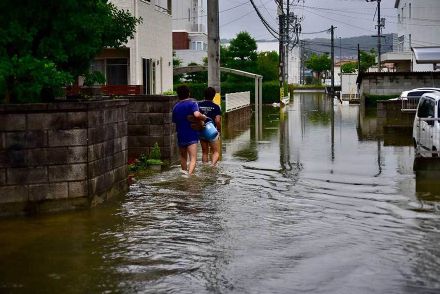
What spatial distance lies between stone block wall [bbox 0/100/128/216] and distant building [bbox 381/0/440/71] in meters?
43.6

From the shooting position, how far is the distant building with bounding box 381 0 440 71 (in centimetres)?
5206

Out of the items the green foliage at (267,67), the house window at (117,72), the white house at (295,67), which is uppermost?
the white house at (295,67)

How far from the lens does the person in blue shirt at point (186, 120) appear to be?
11.9 metres

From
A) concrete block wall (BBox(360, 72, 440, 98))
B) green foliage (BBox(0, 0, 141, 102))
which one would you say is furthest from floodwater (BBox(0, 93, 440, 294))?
concrete block wall (BBox(360, 72, 440, 98))

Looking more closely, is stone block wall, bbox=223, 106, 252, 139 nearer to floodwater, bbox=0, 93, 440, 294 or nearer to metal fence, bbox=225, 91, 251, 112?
metal fence, bbox=225, 91, 251, 112

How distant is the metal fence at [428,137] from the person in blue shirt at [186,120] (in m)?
4.94

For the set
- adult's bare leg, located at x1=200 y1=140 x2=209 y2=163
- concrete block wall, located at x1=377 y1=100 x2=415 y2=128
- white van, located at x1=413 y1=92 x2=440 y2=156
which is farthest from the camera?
concrete block wall, located at x1=377 y1=100 x2=415 y2=128

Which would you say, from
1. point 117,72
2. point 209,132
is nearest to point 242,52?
point 117,72

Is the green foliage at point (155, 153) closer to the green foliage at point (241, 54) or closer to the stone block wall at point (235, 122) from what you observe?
the stone block wall at point (235, 122)

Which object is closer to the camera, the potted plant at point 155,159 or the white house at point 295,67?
the potted plant at point 155,159

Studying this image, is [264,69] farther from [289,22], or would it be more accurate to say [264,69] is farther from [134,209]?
[134,209]

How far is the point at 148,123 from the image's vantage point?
14.4m

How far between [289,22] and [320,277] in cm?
5587

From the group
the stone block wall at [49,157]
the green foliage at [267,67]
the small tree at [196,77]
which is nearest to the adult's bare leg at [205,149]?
the stone block wall at [49,157]
